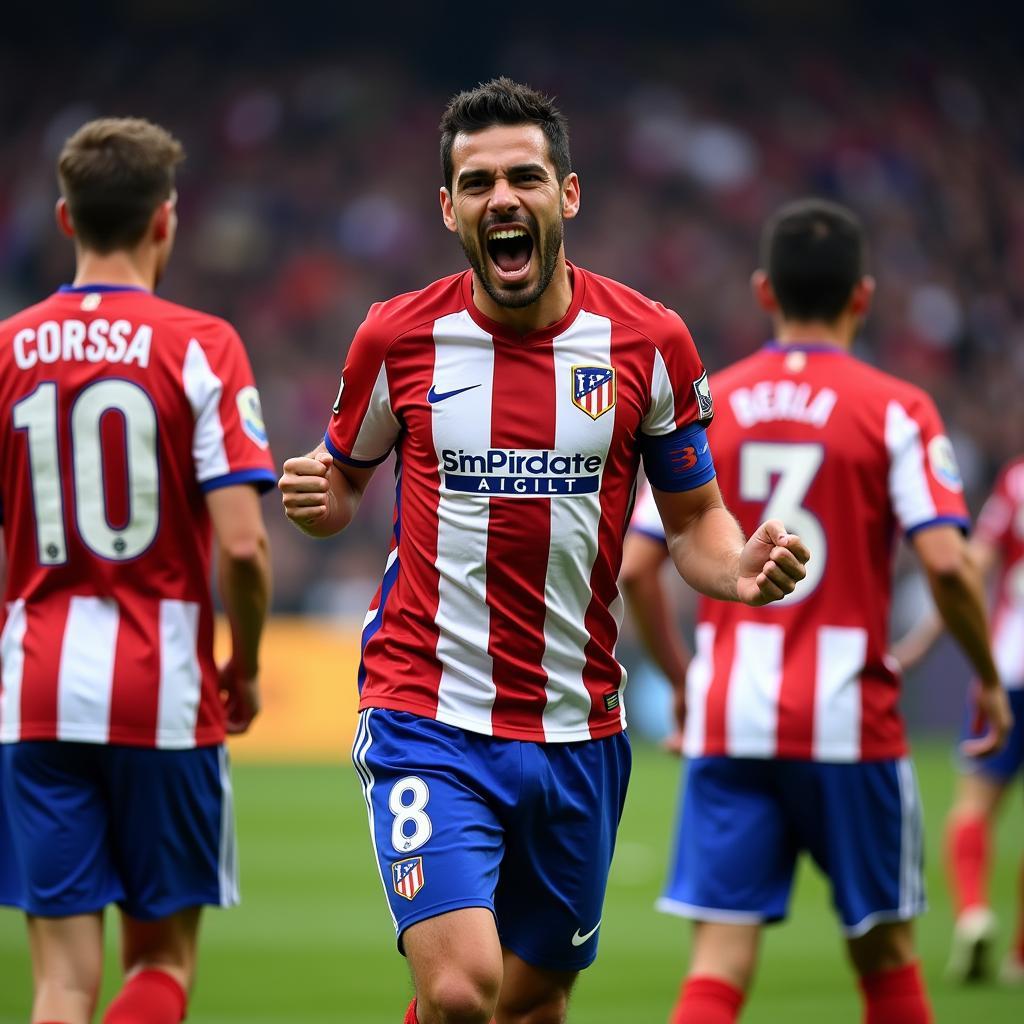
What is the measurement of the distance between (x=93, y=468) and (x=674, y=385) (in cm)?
137

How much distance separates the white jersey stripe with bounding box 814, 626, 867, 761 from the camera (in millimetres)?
4543

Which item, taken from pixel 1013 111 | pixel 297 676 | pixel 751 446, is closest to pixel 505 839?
pixel 751 446

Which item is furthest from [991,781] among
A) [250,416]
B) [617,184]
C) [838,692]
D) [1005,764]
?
[617,184]

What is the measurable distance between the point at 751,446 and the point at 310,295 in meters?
13.6

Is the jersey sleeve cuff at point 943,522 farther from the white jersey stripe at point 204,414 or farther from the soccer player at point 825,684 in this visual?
the white jersey stripe at point 204,414

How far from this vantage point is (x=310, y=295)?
17.8 m

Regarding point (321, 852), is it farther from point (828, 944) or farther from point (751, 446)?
point (751, 446)

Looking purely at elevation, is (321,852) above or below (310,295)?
below

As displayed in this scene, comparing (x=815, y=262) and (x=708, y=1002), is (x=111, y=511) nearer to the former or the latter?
(x=708, y=1002)

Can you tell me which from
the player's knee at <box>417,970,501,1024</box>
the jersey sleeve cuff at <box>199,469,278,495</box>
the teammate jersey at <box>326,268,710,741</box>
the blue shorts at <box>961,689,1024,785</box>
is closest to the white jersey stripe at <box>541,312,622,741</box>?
the teammate jersey at <box>326,268,710,741</box>

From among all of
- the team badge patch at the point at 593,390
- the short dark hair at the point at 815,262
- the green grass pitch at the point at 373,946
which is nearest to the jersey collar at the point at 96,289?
the team badge patch at the point at 593,390

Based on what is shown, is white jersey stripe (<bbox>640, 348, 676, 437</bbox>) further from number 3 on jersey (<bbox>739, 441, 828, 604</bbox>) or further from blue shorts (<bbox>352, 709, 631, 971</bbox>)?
number 3 on jersey (<bbox>739, 441, 828, 604</bbox>)

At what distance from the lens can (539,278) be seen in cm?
354

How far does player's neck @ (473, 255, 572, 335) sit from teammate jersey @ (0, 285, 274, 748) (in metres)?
0.76
